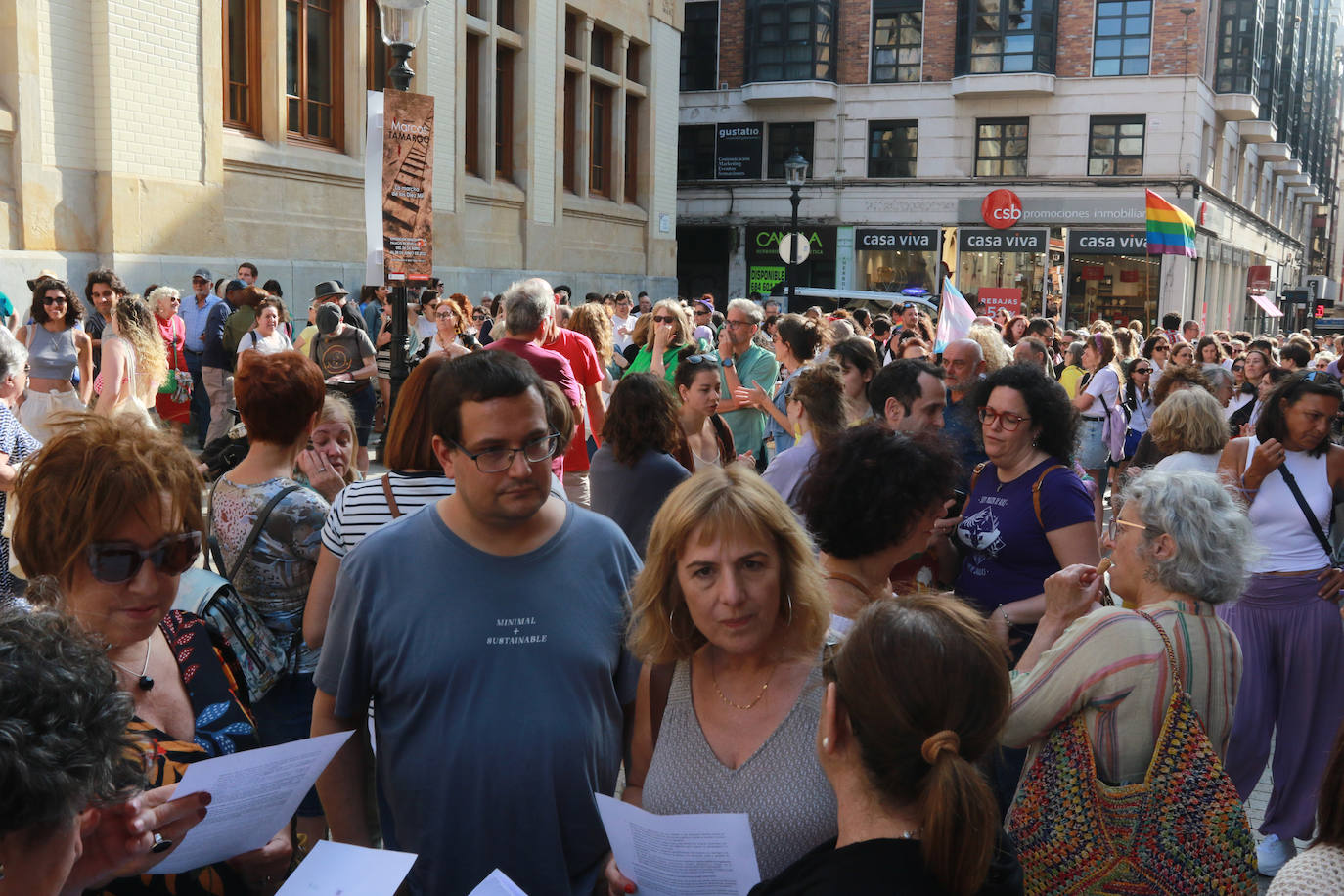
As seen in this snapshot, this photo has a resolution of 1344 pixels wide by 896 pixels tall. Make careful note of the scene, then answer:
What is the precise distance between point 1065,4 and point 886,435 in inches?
1463

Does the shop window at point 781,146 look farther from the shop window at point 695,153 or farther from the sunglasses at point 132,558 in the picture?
the sunglasses at point 132,558

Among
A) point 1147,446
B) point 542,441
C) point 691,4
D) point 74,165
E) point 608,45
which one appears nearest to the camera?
point 542,441

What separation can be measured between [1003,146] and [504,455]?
37436 millimetres

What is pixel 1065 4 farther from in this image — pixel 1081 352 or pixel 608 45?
pixel 1081 352

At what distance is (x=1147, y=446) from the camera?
29.2 ft

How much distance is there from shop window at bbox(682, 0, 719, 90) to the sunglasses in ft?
129

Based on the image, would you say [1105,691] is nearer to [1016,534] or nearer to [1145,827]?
[1145,827]

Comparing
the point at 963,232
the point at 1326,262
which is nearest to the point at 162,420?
the point at 963,232

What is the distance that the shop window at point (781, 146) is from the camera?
3931 centimetres

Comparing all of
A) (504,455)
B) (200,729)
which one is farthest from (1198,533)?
(200,729)

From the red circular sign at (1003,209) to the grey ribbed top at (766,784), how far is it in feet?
118

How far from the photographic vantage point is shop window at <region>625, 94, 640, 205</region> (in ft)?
102

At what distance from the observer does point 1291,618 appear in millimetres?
5137

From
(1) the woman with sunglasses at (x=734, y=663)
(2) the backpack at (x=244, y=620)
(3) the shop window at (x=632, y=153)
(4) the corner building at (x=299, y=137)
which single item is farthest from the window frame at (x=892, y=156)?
(1) the woman with sunglasses at (x=734, y=663)
